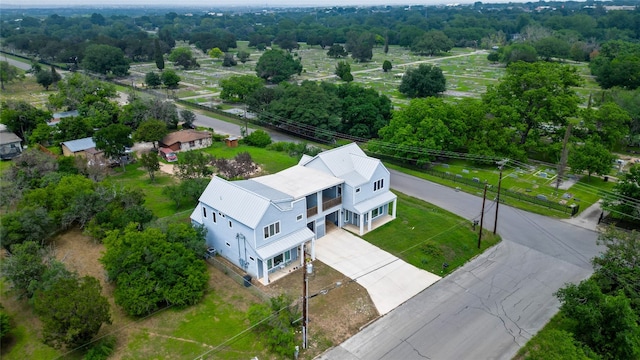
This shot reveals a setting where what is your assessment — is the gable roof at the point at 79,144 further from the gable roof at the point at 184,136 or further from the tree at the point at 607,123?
the tree at the point at 607,123

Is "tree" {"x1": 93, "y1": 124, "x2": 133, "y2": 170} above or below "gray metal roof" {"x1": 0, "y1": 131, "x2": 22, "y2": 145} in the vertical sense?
above

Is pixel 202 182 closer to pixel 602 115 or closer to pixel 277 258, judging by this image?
pixel 277 258

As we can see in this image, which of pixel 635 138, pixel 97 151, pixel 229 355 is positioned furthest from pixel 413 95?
pixel 229 355

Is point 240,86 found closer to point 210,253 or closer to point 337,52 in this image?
point 210,253

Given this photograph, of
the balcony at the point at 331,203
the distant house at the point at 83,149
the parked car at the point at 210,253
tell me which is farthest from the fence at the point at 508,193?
the distant house at the point at 83,149

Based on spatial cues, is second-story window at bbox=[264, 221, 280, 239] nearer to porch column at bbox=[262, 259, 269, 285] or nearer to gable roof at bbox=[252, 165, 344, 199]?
porch column at bbox=[262, 259, 269, 285]

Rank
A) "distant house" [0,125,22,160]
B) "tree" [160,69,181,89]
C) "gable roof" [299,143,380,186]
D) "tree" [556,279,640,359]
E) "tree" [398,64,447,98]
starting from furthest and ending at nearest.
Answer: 1. "tree" [160,69,181,89]
2. "tree" [398,64,447,98]
3. "distant house" [0,125,22,160]
4. "gable roof" [299,143,380,186]
5. "tree" [556,279,640,359]

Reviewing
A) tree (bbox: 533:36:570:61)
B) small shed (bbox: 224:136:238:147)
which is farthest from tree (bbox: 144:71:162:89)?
tree (bbox: 533:36:570:61)
